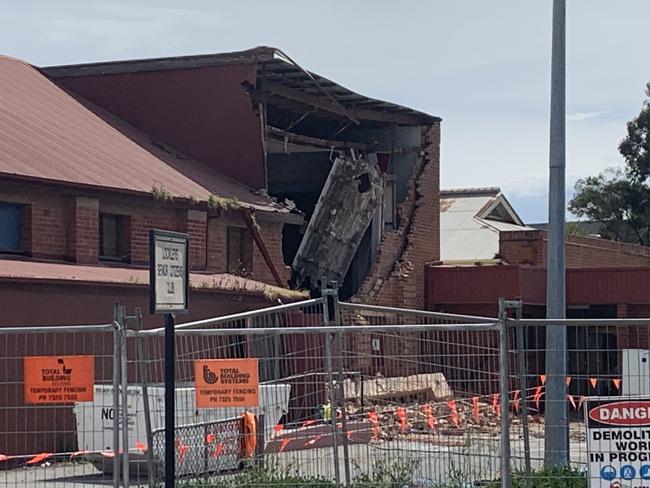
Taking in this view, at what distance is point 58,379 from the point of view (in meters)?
10.1

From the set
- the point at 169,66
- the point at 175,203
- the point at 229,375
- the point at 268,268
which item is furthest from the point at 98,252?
the point at 229,375

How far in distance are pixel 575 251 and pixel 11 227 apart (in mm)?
21809

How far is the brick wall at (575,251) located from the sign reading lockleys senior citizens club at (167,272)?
26186 mm

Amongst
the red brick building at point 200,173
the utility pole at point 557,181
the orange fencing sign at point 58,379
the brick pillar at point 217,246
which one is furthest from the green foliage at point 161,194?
the orange fencing sign at point 58,379

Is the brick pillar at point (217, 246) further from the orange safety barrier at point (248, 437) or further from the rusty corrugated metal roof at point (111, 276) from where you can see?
the orange safety barrier at point (248, 437)

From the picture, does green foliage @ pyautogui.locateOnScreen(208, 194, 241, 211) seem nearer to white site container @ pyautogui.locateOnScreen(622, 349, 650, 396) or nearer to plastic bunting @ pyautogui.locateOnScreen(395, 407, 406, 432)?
plastic bunting @ pyautogui.locateOnScreen(395, 407, 406, 432)

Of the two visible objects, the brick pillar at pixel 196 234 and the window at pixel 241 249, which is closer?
the brick pillar at pixel 196 234

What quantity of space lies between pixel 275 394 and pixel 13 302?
314 inches

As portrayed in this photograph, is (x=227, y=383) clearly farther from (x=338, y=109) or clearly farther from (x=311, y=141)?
(x=311, y=141)

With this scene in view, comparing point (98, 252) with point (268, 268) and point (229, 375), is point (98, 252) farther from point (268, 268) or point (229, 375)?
point (229, 375)

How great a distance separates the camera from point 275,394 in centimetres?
1198

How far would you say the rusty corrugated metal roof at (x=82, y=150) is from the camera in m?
21.8

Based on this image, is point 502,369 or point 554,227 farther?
point 554,227

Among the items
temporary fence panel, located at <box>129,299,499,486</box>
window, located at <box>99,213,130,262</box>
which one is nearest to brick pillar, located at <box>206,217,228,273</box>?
window, located at <box>99,213,130,262</box>
